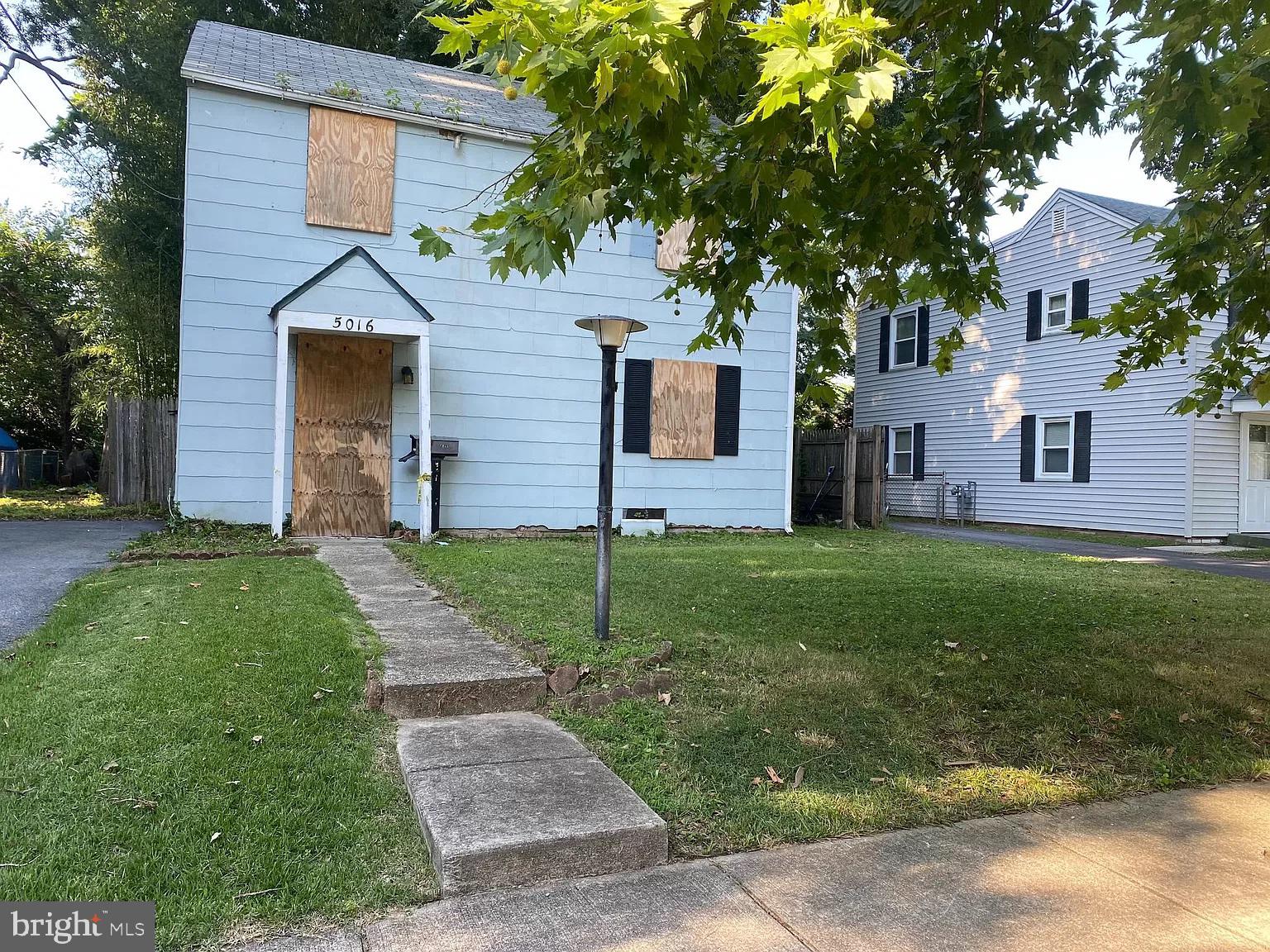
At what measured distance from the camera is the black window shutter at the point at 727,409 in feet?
37.0

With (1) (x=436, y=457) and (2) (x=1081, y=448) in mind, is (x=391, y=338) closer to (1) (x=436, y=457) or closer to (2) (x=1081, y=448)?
(1) (x=436, y=457)

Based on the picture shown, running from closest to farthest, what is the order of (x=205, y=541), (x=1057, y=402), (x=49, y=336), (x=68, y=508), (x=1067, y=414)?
1. (x=205, y=541)
2. (x=68, y=508)
3. (x=1067, y=414)
4. (x=1057, y=402)
5. (x=49, y=336)

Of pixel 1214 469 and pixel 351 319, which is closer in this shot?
pixel 351 319

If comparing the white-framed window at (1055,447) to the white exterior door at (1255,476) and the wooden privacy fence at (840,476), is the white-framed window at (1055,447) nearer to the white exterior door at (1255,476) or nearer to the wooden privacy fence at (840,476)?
A: the white exterior door at (1255,476)

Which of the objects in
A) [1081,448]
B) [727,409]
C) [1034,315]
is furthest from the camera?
[1034,315]

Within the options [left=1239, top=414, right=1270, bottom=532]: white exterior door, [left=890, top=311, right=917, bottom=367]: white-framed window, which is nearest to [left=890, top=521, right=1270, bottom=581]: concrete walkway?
[left=1239, top=414, right=1270, bottom=532]: white exterior door

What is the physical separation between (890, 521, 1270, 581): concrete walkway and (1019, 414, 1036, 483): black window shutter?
1.42 meters

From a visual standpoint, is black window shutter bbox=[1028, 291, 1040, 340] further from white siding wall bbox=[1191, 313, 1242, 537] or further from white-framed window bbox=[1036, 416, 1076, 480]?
white siding wall bbox=[1191, 313, 1242, 537]

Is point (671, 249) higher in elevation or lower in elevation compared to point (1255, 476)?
higher

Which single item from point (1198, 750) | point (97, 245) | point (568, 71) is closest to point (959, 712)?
point (1198, 750)

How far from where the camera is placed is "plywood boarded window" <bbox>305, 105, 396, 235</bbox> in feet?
30.2

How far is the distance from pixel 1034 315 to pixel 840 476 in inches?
231

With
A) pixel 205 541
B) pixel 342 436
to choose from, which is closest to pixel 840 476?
pixel 342 436

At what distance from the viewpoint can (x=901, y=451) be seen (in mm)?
19266
